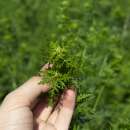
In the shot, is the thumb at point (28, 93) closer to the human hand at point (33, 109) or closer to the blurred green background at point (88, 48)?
the human hand at point (33, 109)

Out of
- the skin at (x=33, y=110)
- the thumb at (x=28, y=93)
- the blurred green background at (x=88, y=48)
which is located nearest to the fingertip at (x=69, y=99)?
the skin at (x=33, y=110)

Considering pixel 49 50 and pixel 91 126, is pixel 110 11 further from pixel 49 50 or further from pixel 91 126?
pixel 49 50

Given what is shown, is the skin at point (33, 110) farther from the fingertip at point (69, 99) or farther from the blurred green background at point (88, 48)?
the blurred green background at point (88, 48)

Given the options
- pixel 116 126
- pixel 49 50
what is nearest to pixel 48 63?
pixel 49 50

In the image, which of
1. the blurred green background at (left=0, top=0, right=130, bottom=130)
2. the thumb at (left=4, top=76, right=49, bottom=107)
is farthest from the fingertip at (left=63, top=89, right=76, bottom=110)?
the blurred green background at (left=0, top=0, right=130, bottom=130)

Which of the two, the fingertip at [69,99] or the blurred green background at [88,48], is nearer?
the fingertip at [69,99]

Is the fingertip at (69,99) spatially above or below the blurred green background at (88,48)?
above

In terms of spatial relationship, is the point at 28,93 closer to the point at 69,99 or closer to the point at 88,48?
the point at 69,99
